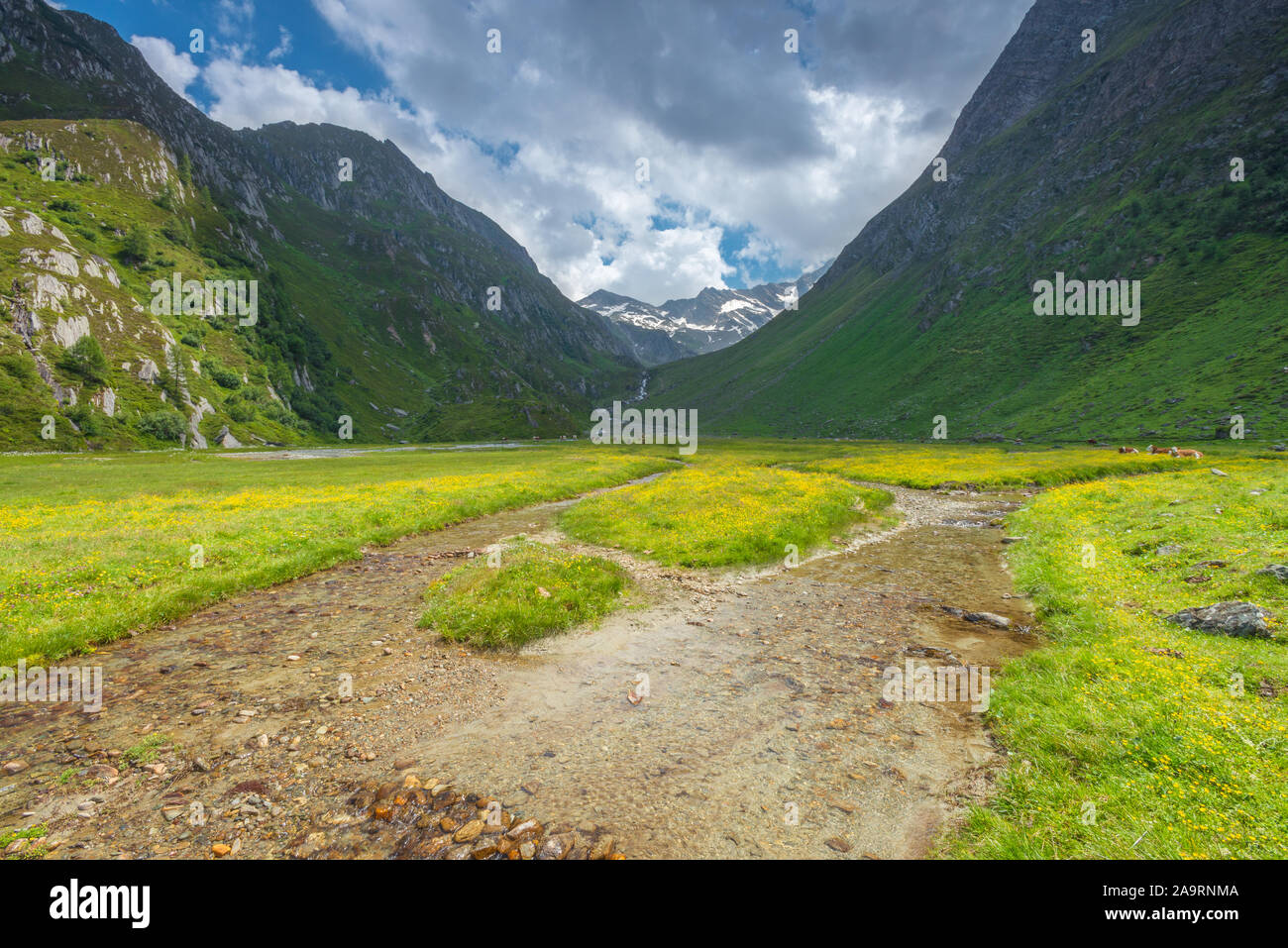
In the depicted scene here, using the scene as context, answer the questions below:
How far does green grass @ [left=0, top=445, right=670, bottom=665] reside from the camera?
14.1m

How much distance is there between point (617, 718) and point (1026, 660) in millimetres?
9929

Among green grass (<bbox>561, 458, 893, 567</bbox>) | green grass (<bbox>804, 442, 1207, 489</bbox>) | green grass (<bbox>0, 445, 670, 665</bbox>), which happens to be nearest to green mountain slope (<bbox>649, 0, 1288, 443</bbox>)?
green grass (<bbox>804, 442, 1207, 489</bbox>)

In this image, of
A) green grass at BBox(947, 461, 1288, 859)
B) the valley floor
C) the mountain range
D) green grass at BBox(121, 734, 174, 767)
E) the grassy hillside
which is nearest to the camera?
green grass at BBox(947, 461, 1288, 859)

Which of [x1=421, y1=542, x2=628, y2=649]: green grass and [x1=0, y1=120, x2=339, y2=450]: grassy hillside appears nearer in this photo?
[x1=421, y1=542, x2=628, y2=649]: green grass

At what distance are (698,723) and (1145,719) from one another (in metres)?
7.62

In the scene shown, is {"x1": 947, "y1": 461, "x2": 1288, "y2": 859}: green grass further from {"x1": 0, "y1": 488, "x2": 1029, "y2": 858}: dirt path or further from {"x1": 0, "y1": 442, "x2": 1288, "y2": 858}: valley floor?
{"x1": 0, "y1": 488, "x2": 1029, "y2": 858}: dirt path

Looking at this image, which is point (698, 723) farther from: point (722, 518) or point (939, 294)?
point (939, 294)

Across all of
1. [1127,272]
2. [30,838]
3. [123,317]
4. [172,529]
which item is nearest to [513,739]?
[30,838]

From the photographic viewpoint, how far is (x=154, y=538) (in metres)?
20.3

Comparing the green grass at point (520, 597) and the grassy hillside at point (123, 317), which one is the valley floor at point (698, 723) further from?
the grassy hillside at point (123, 317)

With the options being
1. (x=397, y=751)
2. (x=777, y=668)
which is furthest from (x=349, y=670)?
(x=777, y=668)

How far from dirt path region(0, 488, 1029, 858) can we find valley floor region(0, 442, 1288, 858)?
6 cm

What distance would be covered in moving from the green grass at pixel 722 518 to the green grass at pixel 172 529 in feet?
37.1

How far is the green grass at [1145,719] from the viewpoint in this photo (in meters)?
6.00
